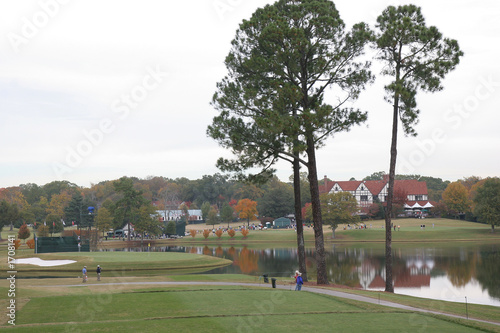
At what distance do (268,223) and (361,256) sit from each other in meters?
57.8

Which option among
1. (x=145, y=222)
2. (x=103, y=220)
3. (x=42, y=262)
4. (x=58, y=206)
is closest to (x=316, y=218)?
(x=42, y=262)

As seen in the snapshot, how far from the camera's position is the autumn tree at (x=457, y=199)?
104750 mm

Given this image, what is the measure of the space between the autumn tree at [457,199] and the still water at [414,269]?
4347cm

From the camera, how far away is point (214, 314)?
59.0ft

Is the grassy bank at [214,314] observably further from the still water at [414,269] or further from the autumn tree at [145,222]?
the autumn tree at [145,222]

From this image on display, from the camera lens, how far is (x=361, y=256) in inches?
2282

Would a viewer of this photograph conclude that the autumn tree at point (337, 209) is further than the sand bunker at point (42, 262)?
Yes

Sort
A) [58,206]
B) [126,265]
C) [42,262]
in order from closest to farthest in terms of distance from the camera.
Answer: [126,265], [42,262], [58,206]

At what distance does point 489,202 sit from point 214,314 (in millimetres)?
77335

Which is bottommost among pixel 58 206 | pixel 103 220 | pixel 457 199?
pixel 103 220

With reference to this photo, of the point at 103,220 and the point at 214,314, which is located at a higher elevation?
the point at 103,220

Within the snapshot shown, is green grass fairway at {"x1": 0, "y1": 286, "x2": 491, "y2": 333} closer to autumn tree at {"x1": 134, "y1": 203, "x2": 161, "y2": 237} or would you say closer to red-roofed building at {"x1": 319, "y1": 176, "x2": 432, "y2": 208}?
autumn tree at {"x1": 134, "y1": 203, "x2": 161, "y2": 237}

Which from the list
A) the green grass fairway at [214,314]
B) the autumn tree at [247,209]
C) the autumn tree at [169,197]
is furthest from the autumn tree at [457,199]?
the green grass fairway at [214,314]

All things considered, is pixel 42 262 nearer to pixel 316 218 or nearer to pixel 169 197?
pixel 316 218
